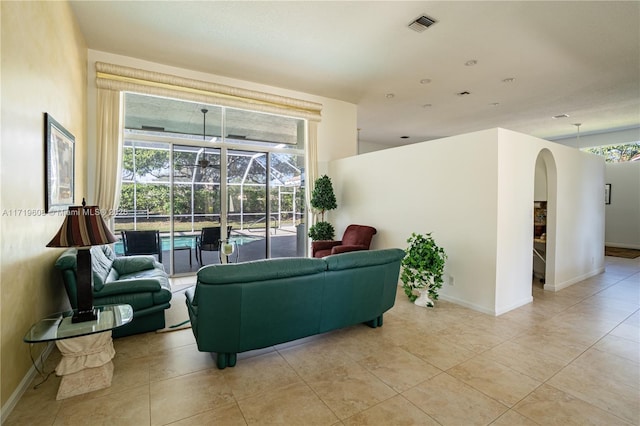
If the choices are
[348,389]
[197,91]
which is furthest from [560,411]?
[197,91]

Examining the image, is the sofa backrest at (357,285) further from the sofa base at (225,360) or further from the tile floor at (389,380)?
the sofa base at (225,360)

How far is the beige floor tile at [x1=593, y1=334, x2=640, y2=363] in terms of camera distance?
8.75ft

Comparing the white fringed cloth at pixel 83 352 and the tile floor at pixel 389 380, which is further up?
the white fringed cloth at pixel 83 352

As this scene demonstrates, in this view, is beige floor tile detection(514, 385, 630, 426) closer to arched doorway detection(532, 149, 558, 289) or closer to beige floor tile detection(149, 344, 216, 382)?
beige floor tile detection(149, 344, 216, 382)

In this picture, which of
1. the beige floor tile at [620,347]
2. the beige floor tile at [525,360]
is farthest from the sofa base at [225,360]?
the beige floor tile at [620,347]

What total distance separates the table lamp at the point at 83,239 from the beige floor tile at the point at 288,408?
1.38 m

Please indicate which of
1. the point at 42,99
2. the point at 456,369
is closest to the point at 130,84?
the point at 42,99

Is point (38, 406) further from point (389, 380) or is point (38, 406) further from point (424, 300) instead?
point (424, 300)

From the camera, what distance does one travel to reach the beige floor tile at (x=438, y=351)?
2.57 m

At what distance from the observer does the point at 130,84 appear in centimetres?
444

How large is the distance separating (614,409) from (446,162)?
112 inches

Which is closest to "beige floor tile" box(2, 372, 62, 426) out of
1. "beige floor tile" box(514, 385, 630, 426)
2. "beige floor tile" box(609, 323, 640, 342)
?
"beige floor tile" box(514, 385, 630, 426)

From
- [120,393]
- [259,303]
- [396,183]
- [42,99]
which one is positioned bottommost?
[120,393]

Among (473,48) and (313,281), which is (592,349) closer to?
(313,281)
